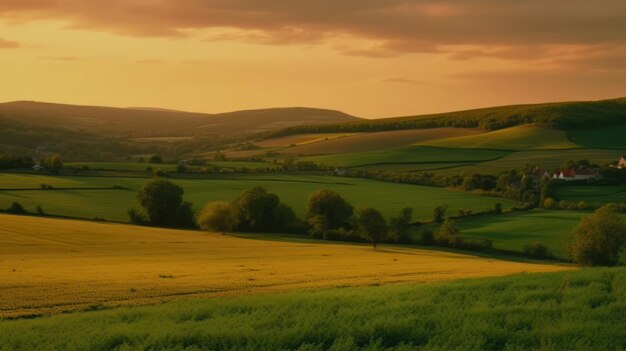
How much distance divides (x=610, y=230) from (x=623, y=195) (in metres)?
42.9

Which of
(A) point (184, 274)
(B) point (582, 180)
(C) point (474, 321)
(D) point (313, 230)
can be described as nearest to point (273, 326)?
(C) point (474, 321)

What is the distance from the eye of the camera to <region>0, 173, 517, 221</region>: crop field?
7394 cm

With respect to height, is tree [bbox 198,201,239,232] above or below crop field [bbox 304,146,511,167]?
below

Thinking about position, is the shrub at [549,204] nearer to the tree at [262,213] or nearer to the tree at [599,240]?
the tree at [262,213]

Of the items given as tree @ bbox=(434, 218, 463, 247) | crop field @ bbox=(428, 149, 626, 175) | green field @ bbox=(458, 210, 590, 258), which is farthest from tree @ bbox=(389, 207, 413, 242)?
crop field @ bbox=(428, 149, 626, 175)

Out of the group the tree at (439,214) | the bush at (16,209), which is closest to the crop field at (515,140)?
the tree at (439,214)

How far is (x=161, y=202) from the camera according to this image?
238 ft

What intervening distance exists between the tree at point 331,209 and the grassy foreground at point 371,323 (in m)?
53.2

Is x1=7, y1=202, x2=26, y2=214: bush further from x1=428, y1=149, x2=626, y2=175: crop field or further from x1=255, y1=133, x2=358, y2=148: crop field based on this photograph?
x1=255, y1=133, x2=358, y2=148: crop field

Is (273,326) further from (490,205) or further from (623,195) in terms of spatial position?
(623,195)

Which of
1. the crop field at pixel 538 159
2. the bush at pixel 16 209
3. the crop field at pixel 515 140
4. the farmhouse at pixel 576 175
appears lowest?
the bush at pixel 16 209

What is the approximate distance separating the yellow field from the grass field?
9387 centimetres

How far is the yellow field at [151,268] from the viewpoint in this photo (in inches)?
857

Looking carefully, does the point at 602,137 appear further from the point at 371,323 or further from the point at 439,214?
the point at 371,323
